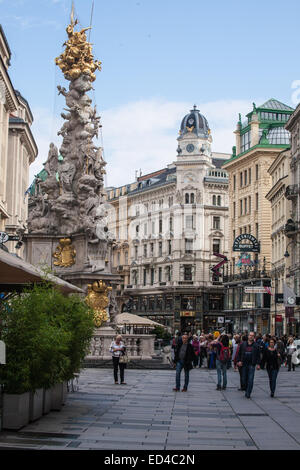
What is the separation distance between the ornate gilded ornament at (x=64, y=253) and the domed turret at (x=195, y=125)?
78536mm

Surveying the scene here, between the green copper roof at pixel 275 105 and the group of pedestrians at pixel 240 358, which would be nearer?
the group of pedestrians at pixel 240 358

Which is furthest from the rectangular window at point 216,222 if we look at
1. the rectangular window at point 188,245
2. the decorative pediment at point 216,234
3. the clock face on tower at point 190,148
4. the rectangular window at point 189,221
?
the clock face on tower at point 190,148

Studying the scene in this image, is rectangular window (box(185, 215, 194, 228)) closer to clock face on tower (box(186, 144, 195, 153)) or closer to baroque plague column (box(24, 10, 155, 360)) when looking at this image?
clock face on tower (box(186, 144, 195, 153))

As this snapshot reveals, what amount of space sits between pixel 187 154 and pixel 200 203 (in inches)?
277

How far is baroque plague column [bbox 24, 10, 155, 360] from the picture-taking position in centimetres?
3600

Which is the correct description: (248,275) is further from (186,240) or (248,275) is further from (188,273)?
(186,240)

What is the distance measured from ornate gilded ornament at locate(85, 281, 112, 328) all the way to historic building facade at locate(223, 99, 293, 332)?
4620 cm

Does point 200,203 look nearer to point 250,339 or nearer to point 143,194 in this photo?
point 143,194

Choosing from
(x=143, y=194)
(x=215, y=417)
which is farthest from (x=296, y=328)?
(x=143, y=194)

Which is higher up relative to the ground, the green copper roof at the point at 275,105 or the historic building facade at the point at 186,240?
the green copper roof at the point at 275,105

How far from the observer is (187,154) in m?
113

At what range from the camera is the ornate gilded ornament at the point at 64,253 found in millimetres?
36406

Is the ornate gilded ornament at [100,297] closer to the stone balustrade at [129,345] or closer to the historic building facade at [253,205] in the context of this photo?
the stone balustrade at [129,345]

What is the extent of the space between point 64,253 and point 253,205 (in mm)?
57169
